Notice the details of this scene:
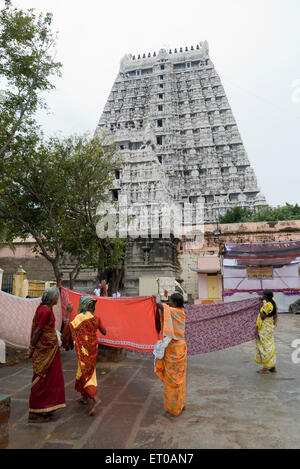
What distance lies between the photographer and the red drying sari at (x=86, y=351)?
3.38 m

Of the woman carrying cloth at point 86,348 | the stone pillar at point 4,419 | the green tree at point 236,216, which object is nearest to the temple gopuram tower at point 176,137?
the green tree at point 236,216

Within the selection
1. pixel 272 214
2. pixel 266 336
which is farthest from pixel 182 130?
pixel 266 336

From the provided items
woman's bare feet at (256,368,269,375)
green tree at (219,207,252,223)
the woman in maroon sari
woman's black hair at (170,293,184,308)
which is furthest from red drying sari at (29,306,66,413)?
green tree at (219,207,252,223)

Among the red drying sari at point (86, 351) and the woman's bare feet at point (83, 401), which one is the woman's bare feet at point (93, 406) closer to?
the red drying sari at point (86, 351)

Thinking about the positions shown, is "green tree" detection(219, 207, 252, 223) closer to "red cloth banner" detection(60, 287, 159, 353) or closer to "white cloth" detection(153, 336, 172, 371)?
"red cloth banner" detection(60, 287, 159, 353)

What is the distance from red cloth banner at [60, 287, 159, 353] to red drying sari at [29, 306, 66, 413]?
148 cm

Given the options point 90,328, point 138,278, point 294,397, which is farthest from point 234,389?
point 138,278

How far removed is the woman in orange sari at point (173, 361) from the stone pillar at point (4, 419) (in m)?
1.53

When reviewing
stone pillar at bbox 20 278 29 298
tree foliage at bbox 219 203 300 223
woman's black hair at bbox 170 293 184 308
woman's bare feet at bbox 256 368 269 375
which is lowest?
woman's bare feet at bbox 256 368 269 375

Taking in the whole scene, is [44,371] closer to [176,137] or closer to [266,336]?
[266,336]

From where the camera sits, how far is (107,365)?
5246mm

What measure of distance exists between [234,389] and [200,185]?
34.1 m

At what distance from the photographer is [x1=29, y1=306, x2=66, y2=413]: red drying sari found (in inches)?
121
